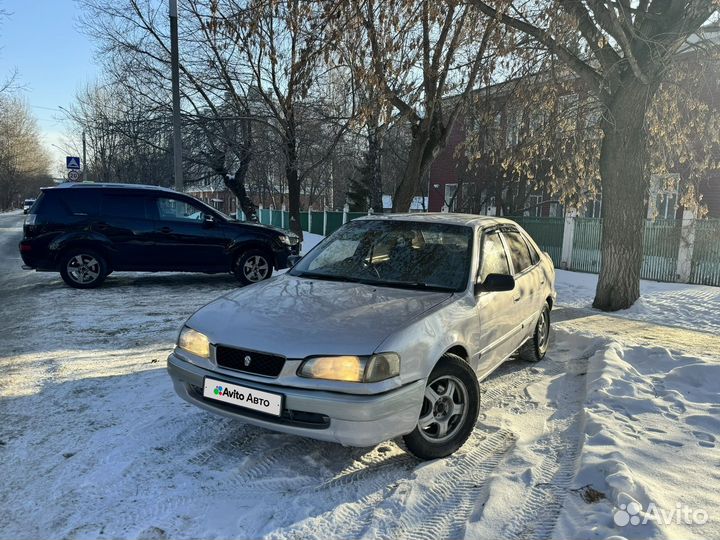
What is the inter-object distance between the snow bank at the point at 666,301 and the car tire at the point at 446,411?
5980 millimetres

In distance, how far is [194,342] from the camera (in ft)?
11.0

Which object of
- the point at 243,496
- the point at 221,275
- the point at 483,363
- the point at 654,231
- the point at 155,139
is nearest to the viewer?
the point at 243,496

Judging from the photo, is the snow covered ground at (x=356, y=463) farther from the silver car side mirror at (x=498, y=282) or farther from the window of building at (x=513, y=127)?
the window of building at (x=513, y=127)

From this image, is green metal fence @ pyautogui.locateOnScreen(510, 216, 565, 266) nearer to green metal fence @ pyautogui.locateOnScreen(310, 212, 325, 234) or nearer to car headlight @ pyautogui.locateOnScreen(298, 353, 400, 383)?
car headlight @ pyautogui.locateOnScreen(298, 353, 400, 383)

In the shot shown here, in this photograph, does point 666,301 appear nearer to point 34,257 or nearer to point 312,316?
point 312,316

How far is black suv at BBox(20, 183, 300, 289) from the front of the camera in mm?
8734

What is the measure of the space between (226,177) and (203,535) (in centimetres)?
1698

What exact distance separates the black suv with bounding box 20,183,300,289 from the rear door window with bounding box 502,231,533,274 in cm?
430

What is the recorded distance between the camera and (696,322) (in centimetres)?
823

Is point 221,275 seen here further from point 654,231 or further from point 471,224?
point 654,231

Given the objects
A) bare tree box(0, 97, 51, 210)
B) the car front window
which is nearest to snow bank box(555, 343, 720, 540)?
the car front window

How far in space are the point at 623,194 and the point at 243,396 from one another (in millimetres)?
7476

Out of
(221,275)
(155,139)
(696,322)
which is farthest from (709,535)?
(155,139)

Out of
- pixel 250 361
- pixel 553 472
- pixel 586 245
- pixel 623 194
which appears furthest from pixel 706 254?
pixel 250 361
